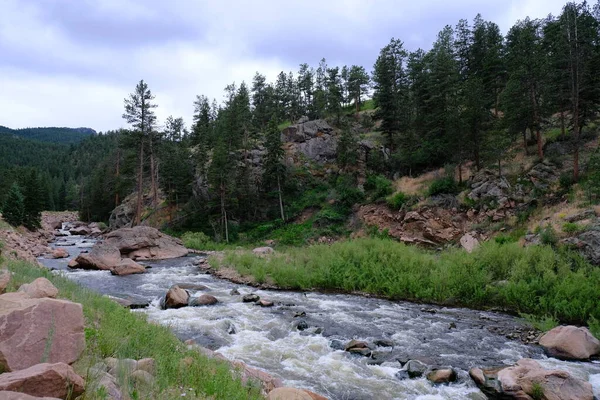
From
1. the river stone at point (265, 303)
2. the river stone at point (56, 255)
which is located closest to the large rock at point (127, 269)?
the river stone at point (56, 255)

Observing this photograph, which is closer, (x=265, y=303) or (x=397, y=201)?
(x=265, y=303)

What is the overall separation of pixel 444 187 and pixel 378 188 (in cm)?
643

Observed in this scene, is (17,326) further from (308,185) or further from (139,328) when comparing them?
(308,185)

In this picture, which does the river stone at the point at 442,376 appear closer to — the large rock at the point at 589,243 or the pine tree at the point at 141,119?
the large rock at the point at 589,243

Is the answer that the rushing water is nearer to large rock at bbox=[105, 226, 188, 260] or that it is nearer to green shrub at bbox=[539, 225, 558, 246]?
green shrub at bbox=[539, 225, 558, 246]

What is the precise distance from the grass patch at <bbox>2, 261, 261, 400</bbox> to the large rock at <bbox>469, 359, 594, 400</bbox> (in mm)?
5253

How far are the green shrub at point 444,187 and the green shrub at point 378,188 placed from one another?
4.32 meters

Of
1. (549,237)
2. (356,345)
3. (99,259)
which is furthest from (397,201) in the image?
(99,259)

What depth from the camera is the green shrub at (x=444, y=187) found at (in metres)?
29.3

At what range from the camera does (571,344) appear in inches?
384

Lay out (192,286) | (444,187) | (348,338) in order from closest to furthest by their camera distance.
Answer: (348,338)
(192,286)
(444,187)

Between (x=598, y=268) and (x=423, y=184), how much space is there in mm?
18792

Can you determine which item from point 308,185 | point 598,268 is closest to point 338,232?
point 308,185

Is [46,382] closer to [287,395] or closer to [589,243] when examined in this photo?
[287,395]
